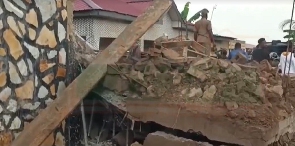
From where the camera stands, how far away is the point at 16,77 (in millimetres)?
5168

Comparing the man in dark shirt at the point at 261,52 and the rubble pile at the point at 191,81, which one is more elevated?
the man in dark shirt at the point at 261,52

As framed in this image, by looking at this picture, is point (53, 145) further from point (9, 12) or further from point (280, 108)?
point (280, 108)

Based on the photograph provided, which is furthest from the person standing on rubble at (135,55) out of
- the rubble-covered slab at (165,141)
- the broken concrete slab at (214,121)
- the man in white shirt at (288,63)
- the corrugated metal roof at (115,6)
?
the corrugated metal roof at (115,6)

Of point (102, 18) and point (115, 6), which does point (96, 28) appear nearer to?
point (102, 18)

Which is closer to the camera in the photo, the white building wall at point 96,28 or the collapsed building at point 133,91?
the collapsed building at point 133,91

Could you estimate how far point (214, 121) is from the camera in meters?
4.41

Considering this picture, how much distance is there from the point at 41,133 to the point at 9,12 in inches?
51.8

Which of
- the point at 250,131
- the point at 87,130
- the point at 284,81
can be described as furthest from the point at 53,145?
the point at 284,81

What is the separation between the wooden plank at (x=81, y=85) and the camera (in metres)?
4.77

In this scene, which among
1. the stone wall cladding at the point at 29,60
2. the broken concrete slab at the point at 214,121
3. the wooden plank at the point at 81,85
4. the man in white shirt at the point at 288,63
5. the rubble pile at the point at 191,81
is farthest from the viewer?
the man in white shirt at the point at 288,63

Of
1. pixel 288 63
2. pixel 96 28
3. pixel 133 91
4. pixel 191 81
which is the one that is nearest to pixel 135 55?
pixel 133 91

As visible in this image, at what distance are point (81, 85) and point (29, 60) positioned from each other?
30.2 inches

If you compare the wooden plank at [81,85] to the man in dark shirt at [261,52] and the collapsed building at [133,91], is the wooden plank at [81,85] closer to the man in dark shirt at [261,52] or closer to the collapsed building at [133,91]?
the collapsed building at [133,91]

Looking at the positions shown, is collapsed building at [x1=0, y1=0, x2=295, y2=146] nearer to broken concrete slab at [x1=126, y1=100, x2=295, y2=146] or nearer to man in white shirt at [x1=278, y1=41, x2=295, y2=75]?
broken concrete slab at [x1=126, y1=100, x2=295, y2=146]
